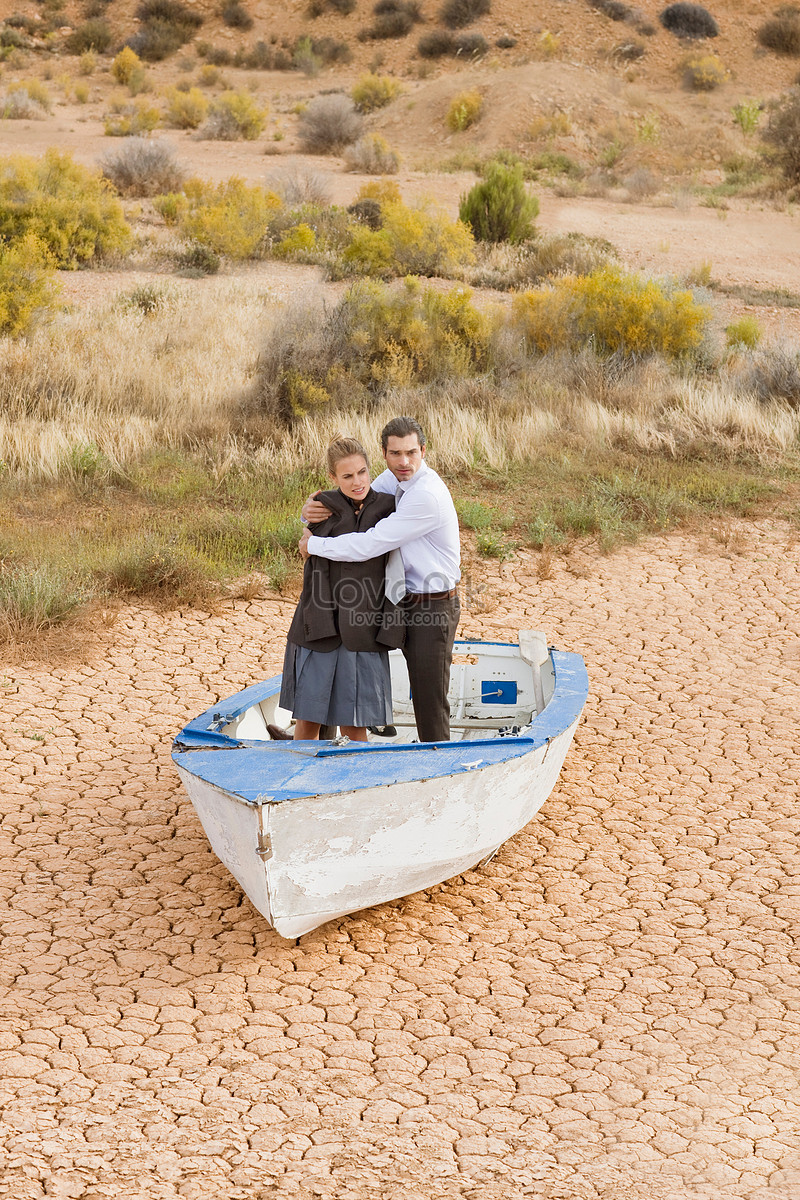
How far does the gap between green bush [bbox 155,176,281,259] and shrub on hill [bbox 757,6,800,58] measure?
25743 mm

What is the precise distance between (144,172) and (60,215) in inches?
256

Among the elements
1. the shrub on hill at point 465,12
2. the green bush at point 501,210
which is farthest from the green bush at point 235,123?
the shrub on hill at point 465,12

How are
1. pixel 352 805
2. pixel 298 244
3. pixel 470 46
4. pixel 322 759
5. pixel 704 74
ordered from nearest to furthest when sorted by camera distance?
pixel 352 805, pixel 322 759, pixel 298 244, pixel 704 74, pixel 470 46

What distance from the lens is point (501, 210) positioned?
2062 cm

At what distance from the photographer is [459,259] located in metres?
18.5

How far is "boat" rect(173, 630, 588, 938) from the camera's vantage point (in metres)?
4.34

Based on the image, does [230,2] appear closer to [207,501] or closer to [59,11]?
[59,11]

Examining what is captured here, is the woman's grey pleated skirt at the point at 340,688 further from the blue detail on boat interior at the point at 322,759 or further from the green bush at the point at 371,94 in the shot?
the green bush at the point at 371,94

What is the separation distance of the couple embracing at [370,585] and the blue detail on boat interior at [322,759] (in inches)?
10.3

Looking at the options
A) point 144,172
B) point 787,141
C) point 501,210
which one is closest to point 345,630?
point 501,210

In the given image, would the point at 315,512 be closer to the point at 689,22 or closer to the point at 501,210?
the point at 501,210

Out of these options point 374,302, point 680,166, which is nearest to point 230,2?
point 680,166

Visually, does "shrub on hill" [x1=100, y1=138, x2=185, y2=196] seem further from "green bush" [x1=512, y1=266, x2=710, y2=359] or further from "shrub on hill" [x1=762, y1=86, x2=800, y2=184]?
"shrub on hill" [x1=762, y1=86, x2=800, y2=184]

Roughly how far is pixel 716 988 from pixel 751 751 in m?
2.37
